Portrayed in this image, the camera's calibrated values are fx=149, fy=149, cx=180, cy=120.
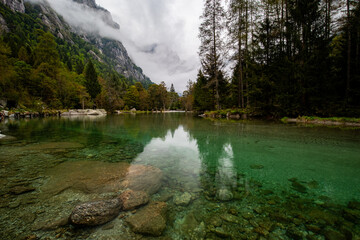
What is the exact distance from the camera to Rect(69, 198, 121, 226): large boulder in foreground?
175 centimetres

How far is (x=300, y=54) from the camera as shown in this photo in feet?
42.2

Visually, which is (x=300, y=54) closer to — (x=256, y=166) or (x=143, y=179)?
(x=256, y=166)

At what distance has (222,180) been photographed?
3027 mm

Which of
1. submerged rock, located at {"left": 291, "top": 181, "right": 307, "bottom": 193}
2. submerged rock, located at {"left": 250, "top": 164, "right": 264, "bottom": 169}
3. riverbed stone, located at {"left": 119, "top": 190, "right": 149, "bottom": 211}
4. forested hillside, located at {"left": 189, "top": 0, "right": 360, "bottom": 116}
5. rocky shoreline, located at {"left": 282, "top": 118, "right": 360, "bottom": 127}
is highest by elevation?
forested hillside, located at {"left": 189, "top": 0, "right": 360, "bottom": 116}

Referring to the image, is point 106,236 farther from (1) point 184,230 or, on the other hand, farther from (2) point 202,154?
(2) point 202,154

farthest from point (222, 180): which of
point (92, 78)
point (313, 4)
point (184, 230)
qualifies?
point (92, 78)

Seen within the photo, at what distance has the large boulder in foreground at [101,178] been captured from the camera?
267cm

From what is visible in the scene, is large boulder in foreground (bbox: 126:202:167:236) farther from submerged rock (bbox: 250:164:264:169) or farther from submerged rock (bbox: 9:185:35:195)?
submerged rock (bbox: 250:164:264:169)

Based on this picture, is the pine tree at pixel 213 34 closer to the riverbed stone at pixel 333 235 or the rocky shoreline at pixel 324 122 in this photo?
the rocky shoreline at pixel 324 122

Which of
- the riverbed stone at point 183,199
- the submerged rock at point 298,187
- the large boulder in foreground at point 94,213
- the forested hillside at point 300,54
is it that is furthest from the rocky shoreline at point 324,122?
the large boulder in foreground at point 94,213

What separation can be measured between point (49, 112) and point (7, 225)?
36647 mm

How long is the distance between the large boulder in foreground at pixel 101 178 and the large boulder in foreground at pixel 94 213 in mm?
631

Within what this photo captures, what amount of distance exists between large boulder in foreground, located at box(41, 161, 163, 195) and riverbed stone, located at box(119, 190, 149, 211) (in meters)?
0.26

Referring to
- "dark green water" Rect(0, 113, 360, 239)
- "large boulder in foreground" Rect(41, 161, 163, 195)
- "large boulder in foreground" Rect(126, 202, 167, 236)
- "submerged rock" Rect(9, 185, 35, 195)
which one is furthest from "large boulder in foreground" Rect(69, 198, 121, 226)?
"submerged rock" Rect(9, 185, 35, 195)
